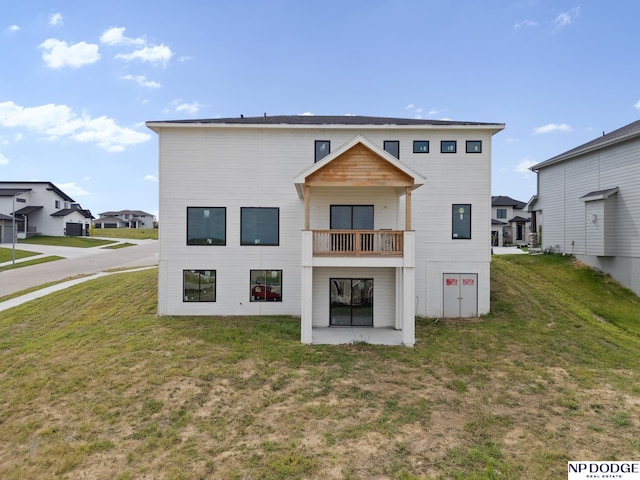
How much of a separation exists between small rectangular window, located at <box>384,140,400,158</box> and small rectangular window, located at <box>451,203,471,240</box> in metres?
3.61

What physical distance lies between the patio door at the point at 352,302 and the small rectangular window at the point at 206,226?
218 inches

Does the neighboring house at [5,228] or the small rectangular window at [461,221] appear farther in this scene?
the neighboring house at [5,228]

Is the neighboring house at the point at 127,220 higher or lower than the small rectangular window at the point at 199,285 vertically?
higher

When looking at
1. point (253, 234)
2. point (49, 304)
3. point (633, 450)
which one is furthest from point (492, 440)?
point (49, 304)

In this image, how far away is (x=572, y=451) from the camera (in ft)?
23.2

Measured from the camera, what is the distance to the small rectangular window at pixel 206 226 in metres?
16.0

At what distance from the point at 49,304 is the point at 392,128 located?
19807mm

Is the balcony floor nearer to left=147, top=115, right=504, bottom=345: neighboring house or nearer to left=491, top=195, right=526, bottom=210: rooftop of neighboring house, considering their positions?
left=147, top=115, right=504, bottom=345: neighboring house

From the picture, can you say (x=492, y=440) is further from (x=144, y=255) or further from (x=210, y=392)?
(x=144, y=255)

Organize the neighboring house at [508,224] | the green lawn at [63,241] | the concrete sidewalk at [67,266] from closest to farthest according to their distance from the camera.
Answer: the concrete sidewalk at [67,266] → the neighboring house at [508,224] → the green lawn at [63,241]

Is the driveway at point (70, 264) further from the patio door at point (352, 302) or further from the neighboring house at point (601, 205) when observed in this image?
the neighboring house at point (601, 205)

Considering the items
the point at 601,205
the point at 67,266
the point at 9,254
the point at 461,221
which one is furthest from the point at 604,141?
the point at 9,254

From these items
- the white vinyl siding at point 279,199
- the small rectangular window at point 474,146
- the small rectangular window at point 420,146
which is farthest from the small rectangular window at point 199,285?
the small rectangular window at point 474,146

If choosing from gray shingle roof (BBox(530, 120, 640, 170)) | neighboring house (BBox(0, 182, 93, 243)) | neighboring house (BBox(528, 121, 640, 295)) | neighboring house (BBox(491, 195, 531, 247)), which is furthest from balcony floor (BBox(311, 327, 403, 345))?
neighboring house (BBox(0, 182, 93, 243))
